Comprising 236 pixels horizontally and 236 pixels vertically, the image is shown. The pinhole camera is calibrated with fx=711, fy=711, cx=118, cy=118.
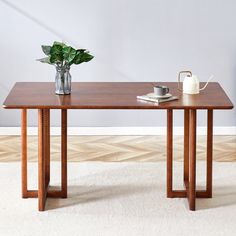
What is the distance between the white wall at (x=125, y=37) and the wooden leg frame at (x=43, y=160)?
1.70 m

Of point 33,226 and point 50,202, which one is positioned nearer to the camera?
point 33,226

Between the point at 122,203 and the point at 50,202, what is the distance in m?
0.45

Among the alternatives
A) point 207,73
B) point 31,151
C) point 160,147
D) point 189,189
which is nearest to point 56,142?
point 31,151

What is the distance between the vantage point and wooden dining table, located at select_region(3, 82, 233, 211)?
4.07 meters

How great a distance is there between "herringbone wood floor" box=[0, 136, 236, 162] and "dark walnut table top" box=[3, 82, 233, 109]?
3.31 ft

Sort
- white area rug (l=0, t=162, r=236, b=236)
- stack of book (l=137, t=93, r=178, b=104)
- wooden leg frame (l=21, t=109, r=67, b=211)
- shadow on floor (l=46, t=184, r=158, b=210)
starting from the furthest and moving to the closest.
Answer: shadow on floor (l=46, t=184, r=158, b=210) → wooden leg frame (l=21, t=109, r=67, b=211) → stack of book (l=137, t=93, r=178, b=104) → white area rug (l=0, t=162, r=236, b=236)

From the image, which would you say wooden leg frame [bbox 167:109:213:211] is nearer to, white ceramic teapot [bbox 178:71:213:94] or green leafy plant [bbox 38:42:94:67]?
white ceramic teapot [bbox 178:71:213:94]

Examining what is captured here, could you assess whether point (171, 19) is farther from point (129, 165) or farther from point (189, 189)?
point (189, 189)

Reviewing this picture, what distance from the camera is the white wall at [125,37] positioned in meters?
6.16

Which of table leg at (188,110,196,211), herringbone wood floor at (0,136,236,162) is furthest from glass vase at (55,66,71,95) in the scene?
herringbone wood floor at (0,136,236,162)

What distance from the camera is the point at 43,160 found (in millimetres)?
4312

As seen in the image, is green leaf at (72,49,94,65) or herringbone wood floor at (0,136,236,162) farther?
herringbone wood floor at (0,136,236,162)

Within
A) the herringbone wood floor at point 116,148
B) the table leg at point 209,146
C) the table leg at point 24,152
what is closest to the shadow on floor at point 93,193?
the table leg at point 24,152

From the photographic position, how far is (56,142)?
6113mm
